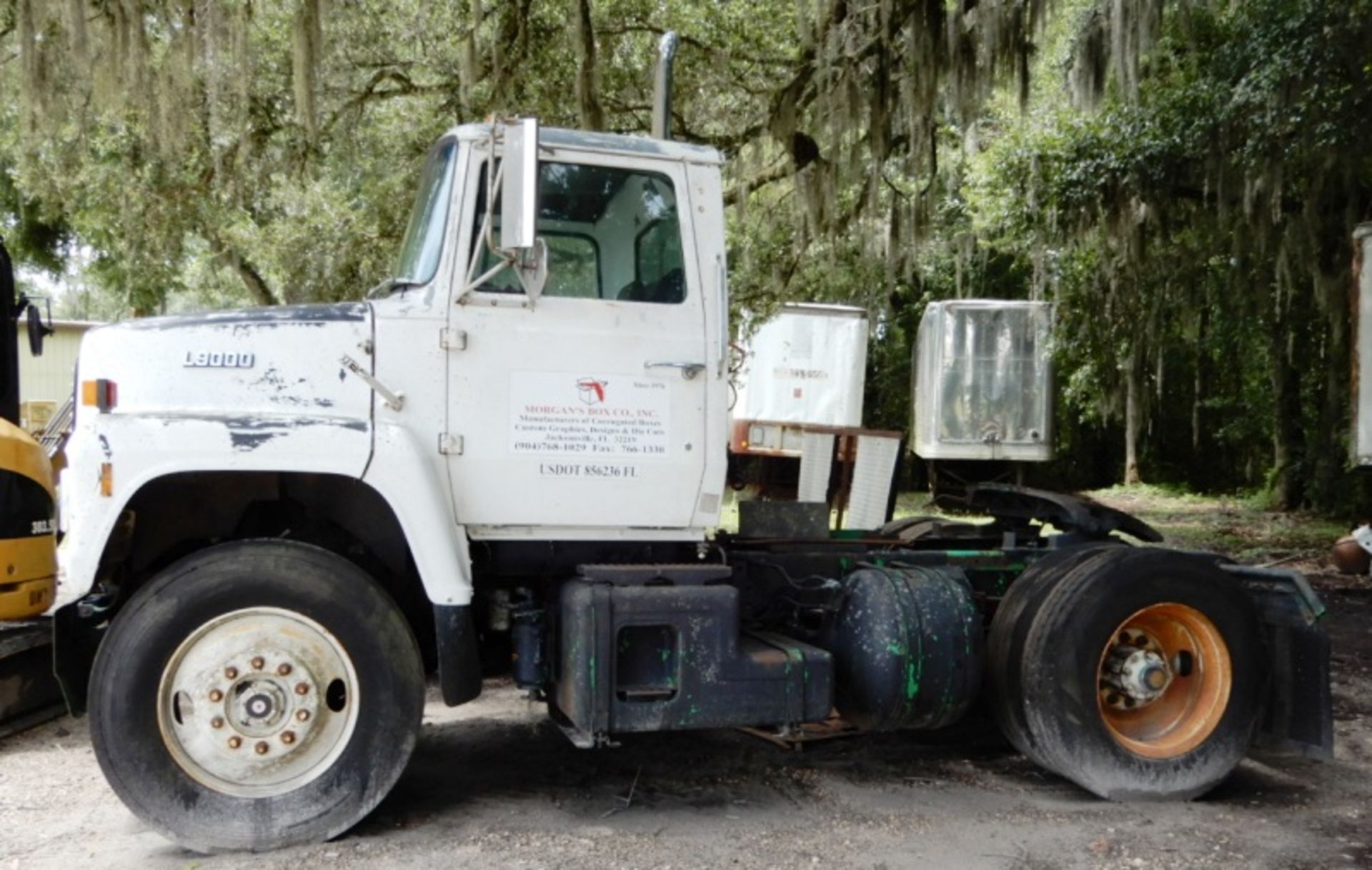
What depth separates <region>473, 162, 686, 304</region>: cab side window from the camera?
475 centimetres

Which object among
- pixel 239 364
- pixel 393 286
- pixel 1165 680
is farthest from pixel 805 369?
pixel 239 364

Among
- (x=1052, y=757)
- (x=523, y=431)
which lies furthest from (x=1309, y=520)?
(x=523, y=431)

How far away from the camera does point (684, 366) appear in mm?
4754

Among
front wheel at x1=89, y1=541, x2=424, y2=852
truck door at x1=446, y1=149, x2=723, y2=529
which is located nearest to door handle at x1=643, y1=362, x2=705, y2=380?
truck door at x1=446, y1=149, x2=723, y2=529

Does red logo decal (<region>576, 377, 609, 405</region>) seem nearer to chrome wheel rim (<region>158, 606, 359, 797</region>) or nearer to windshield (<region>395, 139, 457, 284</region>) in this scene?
windshield (<region>395, 139, 457, 284</region>)

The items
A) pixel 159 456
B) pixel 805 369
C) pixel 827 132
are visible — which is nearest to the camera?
pixel 159 456

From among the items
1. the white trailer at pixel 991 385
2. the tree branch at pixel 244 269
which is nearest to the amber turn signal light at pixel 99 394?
the tree branch at pixel 244 269

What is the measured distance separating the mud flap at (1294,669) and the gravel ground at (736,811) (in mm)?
276

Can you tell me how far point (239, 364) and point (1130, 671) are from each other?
409 cm

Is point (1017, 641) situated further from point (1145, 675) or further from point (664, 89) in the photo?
point (664, 89)

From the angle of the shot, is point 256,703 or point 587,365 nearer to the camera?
point 256,703

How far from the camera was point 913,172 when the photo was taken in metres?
11.8

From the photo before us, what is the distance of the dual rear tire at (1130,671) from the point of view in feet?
16.2

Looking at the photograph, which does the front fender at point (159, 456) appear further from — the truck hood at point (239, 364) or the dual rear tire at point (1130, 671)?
the dual rear tire at point (1130, 671)
